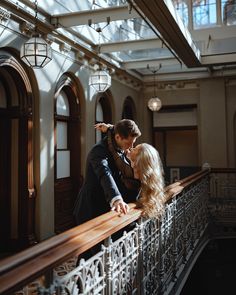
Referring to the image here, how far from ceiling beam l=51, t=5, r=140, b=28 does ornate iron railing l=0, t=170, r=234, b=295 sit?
9.61 feet

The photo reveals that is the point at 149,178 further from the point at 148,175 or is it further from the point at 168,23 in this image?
the point at 168,23

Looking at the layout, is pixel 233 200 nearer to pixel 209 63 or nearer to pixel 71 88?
pixel 209 63

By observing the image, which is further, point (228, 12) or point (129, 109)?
point (129, 109)

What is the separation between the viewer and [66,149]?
7.89 metres

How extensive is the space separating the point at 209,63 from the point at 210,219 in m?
3.67

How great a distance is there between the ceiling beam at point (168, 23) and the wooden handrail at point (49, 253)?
3146mm

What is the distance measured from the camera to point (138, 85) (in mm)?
12102

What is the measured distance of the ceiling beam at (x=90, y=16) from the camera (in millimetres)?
5867

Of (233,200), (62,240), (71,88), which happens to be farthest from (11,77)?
(233,200)

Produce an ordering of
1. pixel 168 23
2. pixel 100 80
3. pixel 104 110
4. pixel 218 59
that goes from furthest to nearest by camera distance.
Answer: pixel 104 110 < pixel 218 59 < pixel 100 80 < pixel 168 23

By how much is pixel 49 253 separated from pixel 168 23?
174 inches

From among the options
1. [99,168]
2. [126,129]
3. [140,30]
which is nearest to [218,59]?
[140,30]

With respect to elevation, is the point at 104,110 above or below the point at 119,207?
above

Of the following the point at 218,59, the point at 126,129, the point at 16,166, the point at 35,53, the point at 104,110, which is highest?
the point at 218,59
